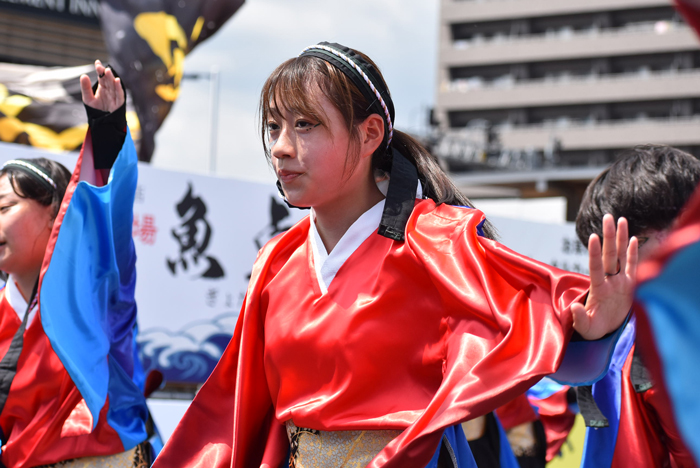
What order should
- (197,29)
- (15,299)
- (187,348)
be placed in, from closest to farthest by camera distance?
(15,299) < (187,348) < (197,29)

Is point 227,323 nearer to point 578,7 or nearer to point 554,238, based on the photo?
point 554,238

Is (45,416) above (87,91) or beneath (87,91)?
beneath

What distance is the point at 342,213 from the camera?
1.64m

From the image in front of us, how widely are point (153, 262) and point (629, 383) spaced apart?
9.25 feet

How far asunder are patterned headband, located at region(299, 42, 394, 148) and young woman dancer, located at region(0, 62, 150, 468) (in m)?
0.74

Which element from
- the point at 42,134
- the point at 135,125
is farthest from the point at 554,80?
the point at 42,134

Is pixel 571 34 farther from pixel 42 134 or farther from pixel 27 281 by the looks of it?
pixel 27 281

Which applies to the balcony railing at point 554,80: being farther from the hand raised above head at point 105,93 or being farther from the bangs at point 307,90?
the bangs at point 307,90

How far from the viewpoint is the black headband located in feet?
5.04

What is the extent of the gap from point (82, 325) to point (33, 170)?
599 millimetres

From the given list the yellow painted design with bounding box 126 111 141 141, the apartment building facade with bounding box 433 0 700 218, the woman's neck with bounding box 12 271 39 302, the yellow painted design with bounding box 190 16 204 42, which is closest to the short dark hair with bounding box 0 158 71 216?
the woman's neck with bounding box 12 271 39 302

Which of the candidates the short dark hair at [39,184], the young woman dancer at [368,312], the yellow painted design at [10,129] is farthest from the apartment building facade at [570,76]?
the young woman dancer at [368,312]

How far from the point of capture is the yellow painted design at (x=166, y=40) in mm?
5391

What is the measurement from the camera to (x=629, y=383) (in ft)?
6.08
